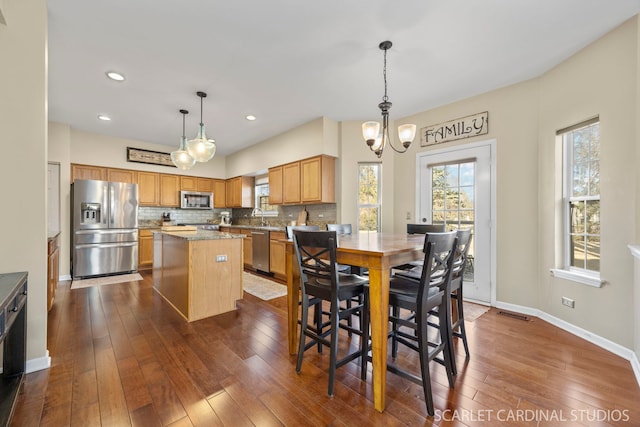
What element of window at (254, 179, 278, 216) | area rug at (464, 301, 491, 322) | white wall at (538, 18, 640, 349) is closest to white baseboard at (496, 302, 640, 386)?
white wall at (538, 18, 640, 349)

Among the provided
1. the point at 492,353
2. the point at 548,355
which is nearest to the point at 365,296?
the point at 492,353

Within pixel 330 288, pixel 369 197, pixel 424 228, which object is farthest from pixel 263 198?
pixel 330 288

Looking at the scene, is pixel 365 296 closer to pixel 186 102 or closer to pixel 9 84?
pixel 9 84

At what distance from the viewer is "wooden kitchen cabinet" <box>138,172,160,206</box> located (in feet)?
18.5

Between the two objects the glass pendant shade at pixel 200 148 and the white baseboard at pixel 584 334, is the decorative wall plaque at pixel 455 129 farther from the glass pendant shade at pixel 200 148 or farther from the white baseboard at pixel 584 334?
the glass pendant shade at pixel 200 148

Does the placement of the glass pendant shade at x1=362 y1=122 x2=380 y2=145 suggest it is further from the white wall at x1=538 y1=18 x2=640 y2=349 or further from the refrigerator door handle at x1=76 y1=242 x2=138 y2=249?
the refrigerator door handle at x1=76 y1=242 x2=138 y2=249

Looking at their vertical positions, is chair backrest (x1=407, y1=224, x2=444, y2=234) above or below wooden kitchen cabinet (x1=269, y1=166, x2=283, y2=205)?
below

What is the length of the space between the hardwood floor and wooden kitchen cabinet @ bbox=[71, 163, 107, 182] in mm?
3432

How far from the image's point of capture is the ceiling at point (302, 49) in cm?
205

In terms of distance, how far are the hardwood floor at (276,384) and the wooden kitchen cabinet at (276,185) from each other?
2.91 metres

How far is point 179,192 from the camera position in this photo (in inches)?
242

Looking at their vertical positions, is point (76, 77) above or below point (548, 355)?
above

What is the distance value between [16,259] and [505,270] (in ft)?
14.9

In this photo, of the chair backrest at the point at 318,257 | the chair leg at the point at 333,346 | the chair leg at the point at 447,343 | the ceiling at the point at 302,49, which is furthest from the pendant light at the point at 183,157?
the chair leg at the point at 447,343
